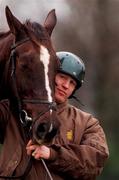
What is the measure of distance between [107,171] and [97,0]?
837 centimetres

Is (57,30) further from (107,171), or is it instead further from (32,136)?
(32,136)

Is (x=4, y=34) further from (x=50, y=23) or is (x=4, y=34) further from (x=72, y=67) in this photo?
(x=72, y=67)

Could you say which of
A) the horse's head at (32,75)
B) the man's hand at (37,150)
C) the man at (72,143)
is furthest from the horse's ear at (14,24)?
the man's hand at (37,150)

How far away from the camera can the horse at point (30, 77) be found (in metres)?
6.45

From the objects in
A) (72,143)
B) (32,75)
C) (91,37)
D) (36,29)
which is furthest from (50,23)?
(91,37)

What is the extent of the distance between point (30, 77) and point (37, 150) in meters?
0.55

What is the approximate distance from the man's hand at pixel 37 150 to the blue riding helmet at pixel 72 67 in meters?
0.75

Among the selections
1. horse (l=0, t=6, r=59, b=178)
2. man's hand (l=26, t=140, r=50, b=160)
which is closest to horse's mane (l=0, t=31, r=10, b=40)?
horse (l=0, t=6, r=59, b=178)

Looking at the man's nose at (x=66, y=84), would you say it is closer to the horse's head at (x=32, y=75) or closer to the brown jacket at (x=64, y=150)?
the brown jacket at (x=64, y=150)

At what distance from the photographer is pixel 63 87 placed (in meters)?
7.16

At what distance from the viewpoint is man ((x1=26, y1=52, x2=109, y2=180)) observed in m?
6.78

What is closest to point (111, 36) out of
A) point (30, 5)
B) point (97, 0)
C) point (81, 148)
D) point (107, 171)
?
point (97, 0)

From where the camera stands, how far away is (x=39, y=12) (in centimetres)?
2597

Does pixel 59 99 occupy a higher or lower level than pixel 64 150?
higher
